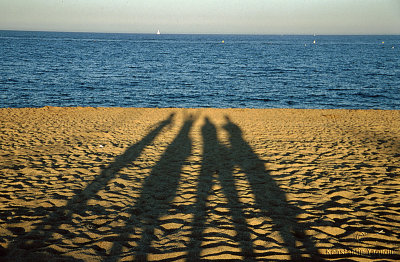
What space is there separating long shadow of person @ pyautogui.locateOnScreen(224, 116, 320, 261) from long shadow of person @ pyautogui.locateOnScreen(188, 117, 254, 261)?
0.38m

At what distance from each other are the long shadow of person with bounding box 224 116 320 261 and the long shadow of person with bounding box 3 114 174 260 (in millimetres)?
2932

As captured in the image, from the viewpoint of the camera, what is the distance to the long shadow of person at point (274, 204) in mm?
3449

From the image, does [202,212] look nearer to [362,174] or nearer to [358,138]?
[362,174]

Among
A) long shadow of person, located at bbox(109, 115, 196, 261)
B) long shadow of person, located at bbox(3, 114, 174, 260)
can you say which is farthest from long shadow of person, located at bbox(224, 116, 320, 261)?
long shadow of person, located at bbox(3, 114, 174, 260)

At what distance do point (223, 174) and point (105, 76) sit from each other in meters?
24.3

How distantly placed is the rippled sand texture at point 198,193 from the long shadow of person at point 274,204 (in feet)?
0.08

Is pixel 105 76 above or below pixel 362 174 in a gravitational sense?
above

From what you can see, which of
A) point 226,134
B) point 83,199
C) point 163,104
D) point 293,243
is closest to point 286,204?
point 293,243

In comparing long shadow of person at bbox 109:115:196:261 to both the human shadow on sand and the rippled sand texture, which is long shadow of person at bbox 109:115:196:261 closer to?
the rippled sand texture

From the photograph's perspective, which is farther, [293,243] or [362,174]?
[362,174]

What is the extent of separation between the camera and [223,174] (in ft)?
20.1

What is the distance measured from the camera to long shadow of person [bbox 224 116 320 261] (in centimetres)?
345

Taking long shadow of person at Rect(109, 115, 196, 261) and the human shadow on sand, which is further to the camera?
long shadow of person at Rect(109, 115, 196, 261)

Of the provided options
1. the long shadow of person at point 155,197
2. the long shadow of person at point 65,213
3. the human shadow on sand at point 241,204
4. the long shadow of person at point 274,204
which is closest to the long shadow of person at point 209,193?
the human shadow on sand at point 241,204
